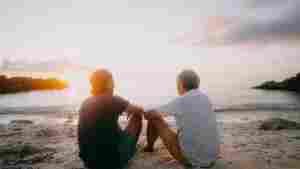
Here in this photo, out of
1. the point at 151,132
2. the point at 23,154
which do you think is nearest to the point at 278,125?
the point at 151,132

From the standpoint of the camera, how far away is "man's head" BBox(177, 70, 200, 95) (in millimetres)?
3859

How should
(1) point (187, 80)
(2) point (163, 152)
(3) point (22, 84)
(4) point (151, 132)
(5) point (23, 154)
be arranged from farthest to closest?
1. (3) point (22, 84)
2. (5) point (23, 154)
3. (2) point (163, 152)
4. (4) point (151, 132)
5. (1) point (187, 80)

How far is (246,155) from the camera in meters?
5.07

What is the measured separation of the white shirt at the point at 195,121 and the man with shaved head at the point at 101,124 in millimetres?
752

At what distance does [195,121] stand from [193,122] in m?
0.04

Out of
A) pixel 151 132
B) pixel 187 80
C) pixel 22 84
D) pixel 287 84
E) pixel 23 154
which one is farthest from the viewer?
pixel 22 84

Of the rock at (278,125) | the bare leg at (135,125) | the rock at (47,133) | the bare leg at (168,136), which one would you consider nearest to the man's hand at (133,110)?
the bare leg at (135,125)

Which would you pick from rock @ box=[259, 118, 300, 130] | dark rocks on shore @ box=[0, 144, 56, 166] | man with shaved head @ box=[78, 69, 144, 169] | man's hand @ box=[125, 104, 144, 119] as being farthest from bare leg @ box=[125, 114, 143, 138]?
rock @ box=[259, 118, 300, 130]

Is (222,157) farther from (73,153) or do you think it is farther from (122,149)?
(73,153)

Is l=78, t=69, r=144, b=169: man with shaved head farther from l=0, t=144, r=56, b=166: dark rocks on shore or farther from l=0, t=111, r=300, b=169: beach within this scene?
l=0, t=144, r=56, b=166: dark rocks on shore

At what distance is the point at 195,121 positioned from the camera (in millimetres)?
3746

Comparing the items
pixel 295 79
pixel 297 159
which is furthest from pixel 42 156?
pixel 295 79

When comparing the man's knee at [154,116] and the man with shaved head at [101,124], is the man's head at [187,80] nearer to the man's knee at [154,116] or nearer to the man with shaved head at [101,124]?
the man's knee at [154,116]

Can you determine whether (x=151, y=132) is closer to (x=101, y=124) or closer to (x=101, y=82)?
(x=101, y=124)
